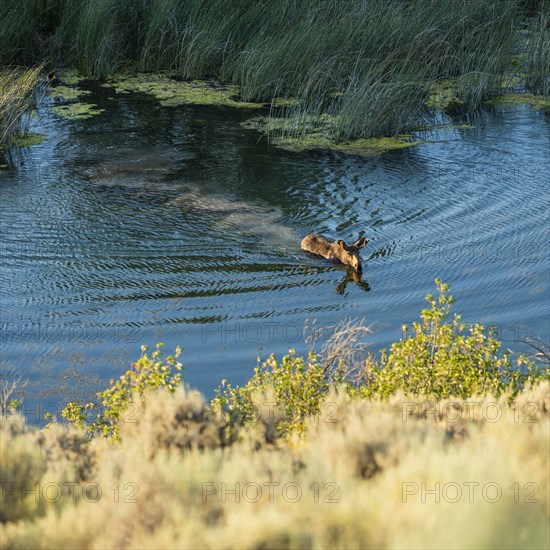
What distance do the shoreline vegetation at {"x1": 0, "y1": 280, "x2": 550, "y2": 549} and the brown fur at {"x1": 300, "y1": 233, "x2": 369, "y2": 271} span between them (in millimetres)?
3582

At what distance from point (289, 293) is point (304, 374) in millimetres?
2672

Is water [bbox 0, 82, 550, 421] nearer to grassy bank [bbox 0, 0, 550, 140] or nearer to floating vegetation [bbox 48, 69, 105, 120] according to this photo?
floating vegetation [bbox 48, 69, 105, 120]

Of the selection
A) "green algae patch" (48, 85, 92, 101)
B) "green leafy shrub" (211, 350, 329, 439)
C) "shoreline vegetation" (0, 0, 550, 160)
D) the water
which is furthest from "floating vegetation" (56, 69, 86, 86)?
"green leafy shrub" (211, 350, 329, 439)

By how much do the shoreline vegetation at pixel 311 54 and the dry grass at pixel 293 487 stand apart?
27.3ft

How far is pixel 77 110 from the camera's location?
13.2 meters

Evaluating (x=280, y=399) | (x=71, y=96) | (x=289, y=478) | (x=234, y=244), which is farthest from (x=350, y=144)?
(x=289, y=478)

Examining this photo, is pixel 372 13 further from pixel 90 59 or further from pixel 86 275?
pixel 86 275

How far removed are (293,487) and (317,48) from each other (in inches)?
448

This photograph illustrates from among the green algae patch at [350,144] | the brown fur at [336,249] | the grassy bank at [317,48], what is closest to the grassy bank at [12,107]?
the grassy bank at [317,48]

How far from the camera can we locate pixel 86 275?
799 centimetres

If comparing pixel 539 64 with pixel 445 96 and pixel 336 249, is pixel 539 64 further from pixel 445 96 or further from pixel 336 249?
pixel 336 249

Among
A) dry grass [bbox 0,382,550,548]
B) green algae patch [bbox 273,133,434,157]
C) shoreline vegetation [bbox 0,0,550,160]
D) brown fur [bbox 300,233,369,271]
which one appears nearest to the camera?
dry grass [bbox 0,382,550,548]

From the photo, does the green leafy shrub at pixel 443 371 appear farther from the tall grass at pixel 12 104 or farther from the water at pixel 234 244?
the tall grass at pixel 12 104

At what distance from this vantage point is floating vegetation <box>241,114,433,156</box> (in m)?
11.5
